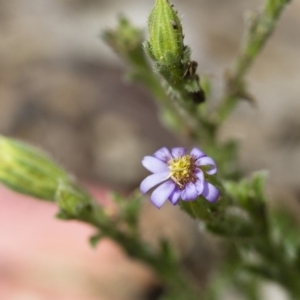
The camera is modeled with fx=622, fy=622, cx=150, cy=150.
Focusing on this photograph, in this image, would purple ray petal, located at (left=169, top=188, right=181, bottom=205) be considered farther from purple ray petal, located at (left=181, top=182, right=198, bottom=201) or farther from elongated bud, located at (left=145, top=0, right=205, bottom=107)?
elongated bud, located at (left=145, top=0, right=205, bottom=107)

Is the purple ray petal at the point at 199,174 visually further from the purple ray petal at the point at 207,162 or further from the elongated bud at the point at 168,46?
the elongated bud at the point at 168,46

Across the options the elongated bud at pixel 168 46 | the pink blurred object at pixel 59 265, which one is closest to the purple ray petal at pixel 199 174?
the elongated bud at pixel 168 46

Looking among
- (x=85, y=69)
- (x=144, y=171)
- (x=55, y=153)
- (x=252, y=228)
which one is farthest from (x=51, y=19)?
(x=252, y=228)

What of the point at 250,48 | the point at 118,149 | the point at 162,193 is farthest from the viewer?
the point at 118,149

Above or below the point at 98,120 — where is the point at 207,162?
below

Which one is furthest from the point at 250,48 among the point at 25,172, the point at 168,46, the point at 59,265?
the point at 59,265

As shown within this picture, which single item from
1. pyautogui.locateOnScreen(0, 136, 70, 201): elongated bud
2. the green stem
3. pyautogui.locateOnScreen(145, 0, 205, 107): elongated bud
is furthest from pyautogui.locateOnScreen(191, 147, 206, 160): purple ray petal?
pyautogui.locateOnScreen(0, 136, 70, 201): elongated bud

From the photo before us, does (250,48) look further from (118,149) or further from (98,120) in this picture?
(98,120)
